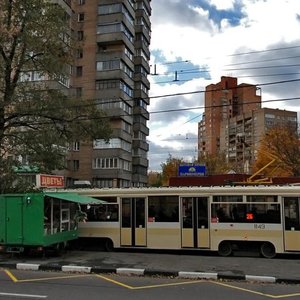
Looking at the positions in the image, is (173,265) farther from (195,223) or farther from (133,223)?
(133,223)

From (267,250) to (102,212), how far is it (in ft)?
21.6

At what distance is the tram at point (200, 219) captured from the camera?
56.9 feet

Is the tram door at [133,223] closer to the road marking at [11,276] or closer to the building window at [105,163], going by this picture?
the road marking at [11,276]

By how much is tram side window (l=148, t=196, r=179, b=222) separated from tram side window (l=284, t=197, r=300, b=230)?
4.01 m

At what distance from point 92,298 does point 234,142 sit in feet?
293

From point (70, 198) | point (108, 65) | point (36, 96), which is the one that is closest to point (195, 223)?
point (70, 198)

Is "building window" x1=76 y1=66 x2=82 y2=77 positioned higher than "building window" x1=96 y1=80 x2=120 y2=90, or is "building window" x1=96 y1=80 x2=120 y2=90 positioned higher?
"building window" x1=76 y1=66 x2=82 y2=77

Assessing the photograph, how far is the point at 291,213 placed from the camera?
56.7ft

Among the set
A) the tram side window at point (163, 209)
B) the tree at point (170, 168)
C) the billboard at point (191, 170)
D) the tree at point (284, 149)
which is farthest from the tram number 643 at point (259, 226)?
the tree at point (170, 168)

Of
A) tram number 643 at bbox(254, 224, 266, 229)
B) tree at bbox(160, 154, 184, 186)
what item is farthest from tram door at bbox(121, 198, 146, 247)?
tree at bbox(160, 154, 184, 186)

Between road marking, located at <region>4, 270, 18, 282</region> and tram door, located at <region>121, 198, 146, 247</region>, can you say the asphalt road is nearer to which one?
road marking, located at <region>4, 270, 18, 282</region>

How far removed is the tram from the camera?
56.9 ft

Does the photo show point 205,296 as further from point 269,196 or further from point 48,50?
point 48,50

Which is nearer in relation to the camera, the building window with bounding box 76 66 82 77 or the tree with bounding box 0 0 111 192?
the tree with bounding box 0 0 111 192
